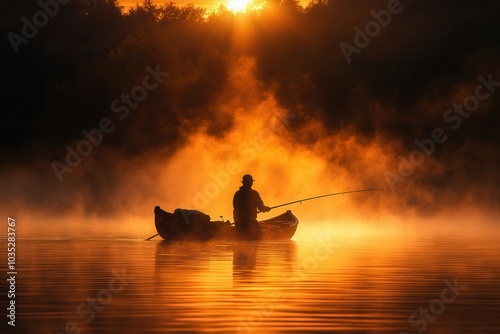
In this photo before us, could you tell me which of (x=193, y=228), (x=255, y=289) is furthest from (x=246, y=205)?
(x=255, y=289)

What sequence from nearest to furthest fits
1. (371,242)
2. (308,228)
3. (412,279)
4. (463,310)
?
(463,310), (412,279), (371,242), (308,228)

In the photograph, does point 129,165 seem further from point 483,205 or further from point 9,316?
point 9,316

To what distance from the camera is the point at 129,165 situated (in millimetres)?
73688

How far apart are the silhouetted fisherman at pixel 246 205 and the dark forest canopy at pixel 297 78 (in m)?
30.8

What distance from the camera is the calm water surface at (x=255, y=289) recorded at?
60.1 feet

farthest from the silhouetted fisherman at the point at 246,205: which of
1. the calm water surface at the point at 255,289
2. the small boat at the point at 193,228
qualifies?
the calm water surface at the point at 255,289

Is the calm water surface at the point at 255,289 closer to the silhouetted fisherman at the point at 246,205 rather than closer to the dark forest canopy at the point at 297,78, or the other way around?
the silhouetted fisherman at the point at 246,205

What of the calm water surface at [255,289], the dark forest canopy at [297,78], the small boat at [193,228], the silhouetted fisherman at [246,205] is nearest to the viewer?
the calm water surface at [255,289]

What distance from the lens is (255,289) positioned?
74.8 feet

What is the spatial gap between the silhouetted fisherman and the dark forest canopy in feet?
101

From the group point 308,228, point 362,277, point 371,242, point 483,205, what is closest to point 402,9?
point 483,205

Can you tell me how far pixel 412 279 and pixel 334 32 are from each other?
57882 mm

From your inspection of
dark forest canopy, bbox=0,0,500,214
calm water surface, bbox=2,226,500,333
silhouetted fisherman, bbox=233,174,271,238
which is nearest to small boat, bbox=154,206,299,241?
silhouetted fisherman, bbox=233,174,271,238

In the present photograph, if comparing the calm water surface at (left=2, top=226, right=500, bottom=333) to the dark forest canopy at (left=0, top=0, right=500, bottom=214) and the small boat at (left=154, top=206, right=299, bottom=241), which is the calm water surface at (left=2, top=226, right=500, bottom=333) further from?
the dark forest canopy at (left=0, top=0, right=500, bottom=214)
